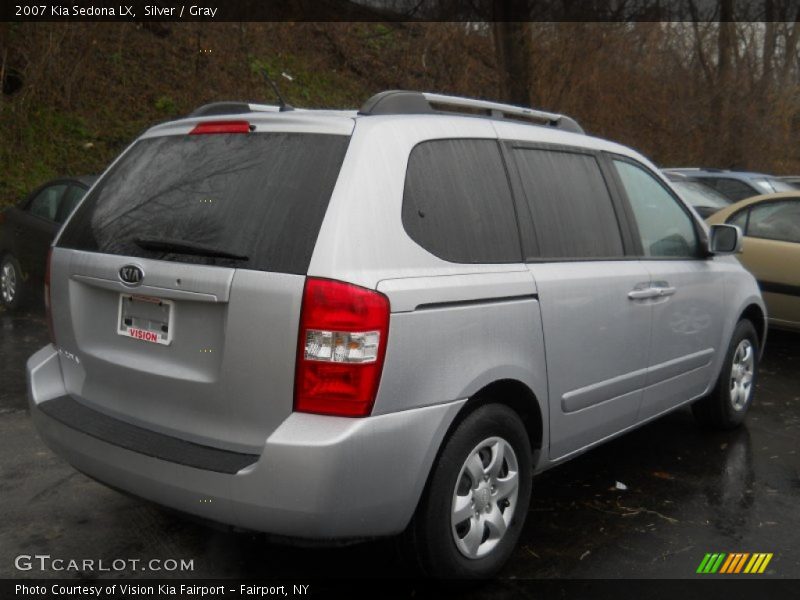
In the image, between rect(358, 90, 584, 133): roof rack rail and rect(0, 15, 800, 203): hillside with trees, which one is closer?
rect(358, 90, 584, 133): roof rack rail

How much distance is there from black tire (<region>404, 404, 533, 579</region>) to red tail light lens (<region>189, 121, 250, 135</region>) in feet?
4.49

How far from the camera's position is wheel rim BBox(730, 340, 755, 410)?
215 inches

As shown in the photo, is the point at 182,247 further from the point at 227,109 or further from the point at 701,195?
the point at 701,195

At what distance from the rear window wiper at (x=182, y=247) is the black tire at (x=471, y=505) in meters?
1.02

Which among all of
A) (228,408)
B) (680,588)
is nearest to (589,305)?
(680,588)

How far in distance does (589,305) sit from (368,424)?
4.76 ft

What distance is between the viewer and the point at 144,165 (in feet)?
11.3

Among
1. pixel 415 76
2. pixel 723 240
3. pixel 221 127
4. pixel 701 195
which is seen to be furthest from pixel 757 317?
pixel 415 76

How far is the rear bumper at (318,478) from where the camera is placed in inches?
105

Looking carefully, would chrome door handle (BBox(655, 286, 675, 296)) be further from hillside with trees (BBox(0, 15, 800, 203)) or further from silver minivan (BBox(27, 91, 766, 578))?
hillside with trees (BBox(0, 15, 800, 203))

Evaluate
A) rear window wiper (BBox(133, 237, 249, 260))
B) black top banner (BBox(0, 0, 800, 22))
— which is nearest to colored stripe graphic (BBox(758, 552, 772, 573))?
rear window wiper (BBox(133, 237, 249, 260))

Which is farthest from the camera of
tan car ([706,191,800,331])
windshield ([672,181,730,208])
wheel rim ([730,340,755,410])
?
windshield ([672,181,730,208])

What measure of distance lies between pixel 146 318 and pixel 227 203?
515mm

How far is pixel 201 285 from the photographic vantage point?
2854 millimetres
